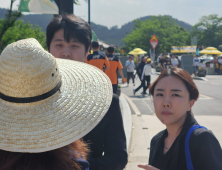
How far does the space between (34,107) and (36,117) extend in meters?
0.04

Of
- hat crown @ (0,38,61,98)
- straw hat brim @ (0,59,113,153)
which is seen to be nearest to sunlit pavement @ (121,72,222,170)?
straw hat brim @ (0,59,113,153)

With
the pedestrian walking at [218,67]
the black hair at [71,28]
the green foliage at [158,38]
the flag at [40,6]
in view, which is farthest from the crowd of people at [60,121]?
the green foliage at [158,38]

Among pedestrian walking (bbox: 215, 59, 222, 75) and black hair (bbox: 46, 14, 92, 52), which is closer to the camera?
black hair (bbox: 46, 14, 92, 52)

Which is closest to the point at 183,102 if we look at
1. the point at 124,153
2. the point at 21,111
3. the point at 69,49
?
the point at 124,153

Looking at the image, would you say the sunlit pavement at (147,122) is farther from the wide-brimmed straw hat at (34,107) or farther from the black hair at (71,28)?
the wide-brimmed straw hat at (34,107)

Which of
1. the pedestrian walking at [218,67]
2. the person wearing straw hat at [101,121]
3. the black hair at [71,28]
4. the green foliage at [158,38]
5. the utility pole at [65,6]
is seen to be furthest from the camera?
the green foliage at [158,38]

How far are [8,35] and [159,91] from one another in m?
10.8

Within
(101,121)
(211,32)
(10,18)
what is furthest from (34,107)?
(211,32)

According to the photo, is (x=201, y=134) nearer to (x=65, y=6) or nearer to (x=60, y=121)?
(x=60, y=121)

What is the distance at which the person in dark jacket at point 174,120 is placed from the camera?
1.60m

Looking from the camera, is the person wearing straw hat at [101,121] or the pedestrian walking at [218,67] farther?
the pedestrian walking at [218,67]

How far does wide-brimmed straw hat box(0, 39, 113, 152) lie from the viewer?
39.5 inches

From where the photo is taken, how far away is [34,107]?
1.06 meters

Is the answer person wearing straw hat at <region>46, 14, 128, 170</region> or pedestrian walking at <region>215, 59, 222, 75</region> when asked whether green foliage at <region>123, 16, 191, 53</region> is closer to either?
pedestrian walking at <region>215, 59, 222, 75</region>
